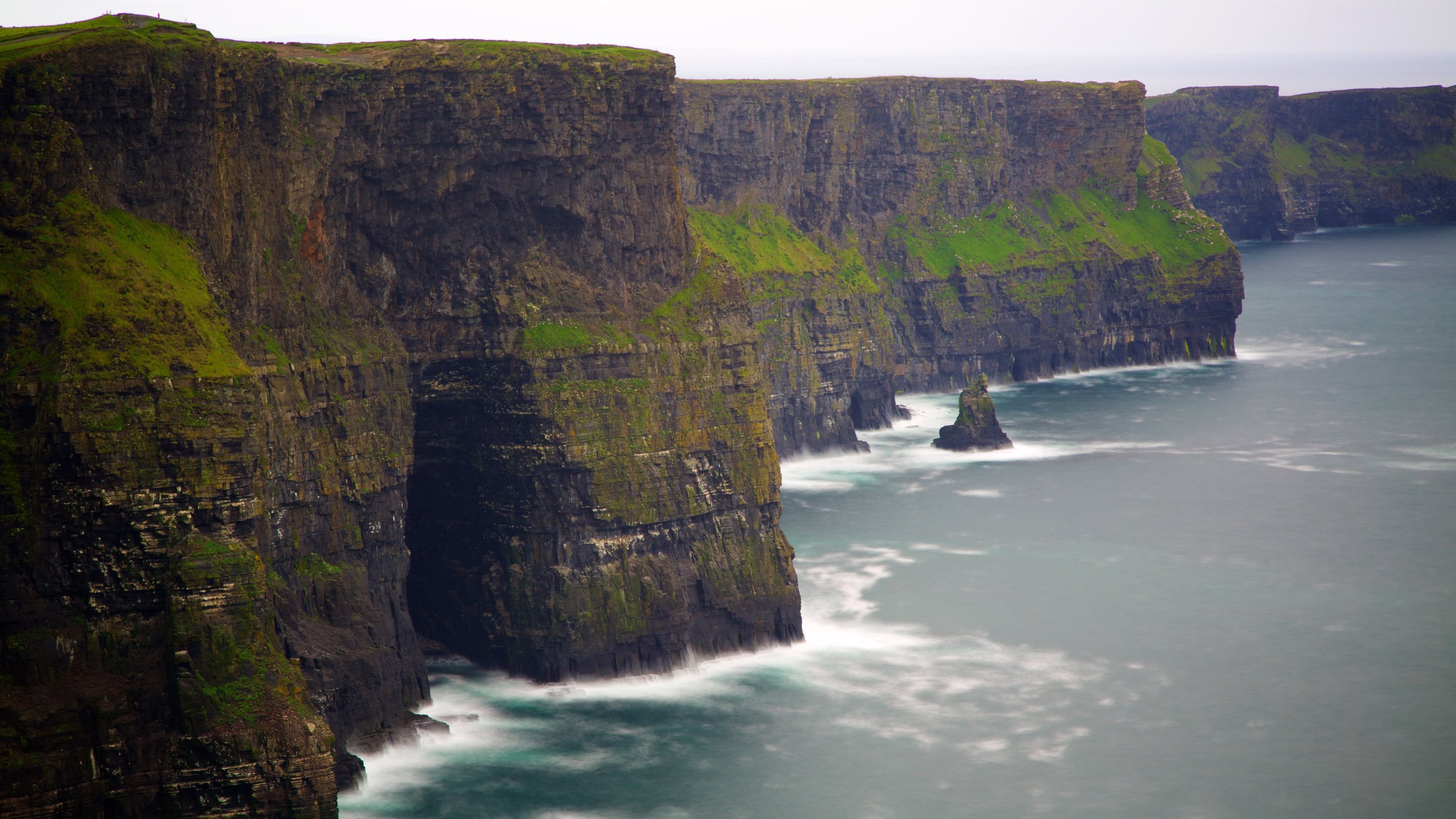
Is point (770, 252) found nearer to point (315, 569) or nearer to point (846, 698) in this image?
point (846, 698)

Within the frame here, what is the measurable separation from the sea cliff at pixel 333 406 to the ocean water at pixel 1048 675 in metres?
4.31

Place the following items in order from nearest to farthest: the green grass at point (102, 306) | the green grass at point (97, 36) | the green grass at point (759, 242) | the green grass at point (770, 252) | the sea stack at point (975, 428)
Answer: the green grass at point (102, 306)
the green grass at point (97, 36)
the green grass at point (770, 252)
the green grass at point (759, 242)
the sea stack at point (975, 428)

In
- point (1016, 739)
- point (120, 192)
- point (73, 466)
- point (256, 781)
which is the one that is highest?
point (120, 192)

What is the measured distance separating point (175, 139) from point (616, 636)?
98.9 ft

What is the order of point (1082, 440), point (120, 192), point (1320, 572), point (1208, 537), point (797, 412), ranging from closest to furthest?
point (120, 192), point (1320, 572), point (1208, 537), point (797, 412), point (1082, 440)

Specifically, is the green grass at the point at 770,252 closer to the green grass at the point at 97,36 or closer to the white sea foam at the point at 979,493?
the white sea foam at the point at 979,493

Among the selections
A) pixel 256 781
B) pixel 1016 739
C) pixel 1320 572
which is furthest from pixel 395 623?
pixel 1320 572

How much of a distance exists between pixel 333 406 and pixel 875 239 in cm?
10550

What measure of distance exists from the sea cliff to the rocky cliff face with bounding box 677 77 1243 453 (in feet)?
152

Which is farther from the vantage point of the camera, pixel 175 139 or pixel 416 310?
pixel 416 310

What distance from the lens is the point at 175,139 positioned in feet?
238

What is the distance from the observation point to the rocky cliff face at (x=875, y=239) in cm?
15075

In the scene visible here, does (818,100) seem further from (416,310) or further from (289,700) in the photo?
(289,700)

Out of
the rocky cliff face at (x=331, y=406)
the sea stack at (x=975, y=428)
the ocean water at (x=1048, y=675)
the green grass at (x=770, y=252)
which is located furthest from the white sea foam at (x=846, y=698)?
the sea stack at (x=975, y=428)
